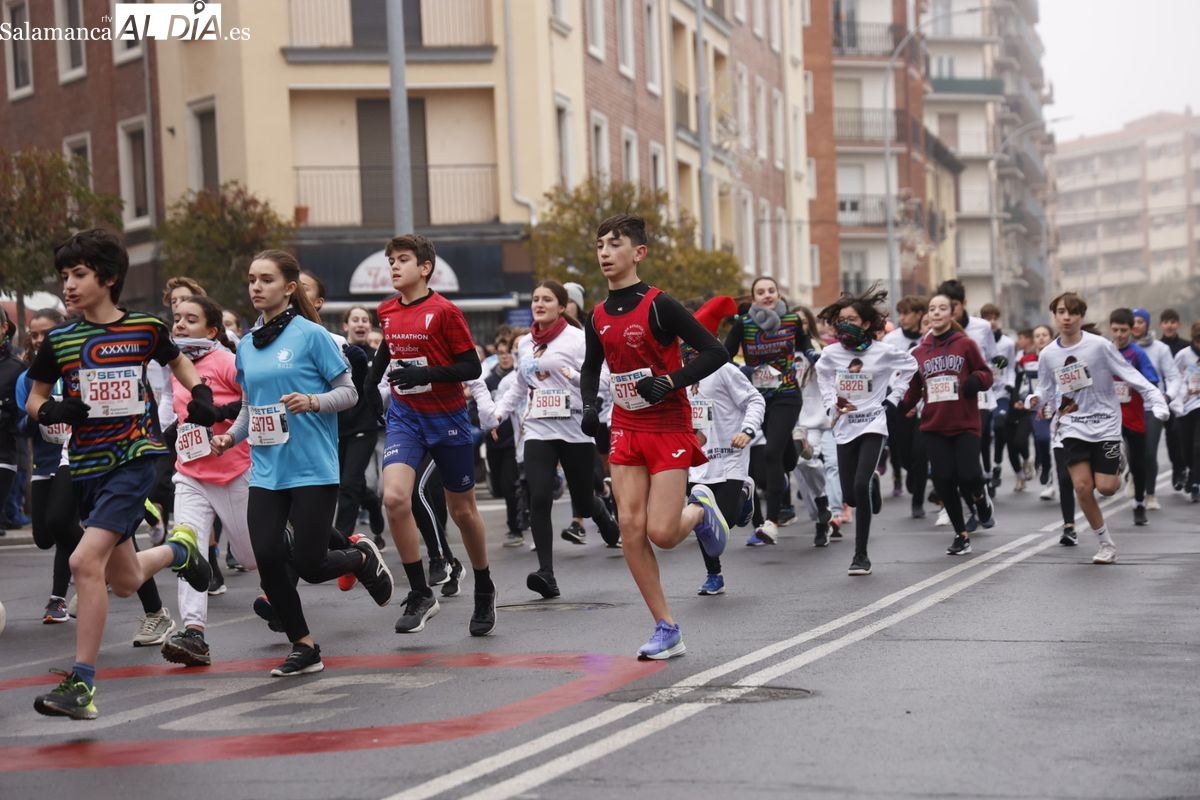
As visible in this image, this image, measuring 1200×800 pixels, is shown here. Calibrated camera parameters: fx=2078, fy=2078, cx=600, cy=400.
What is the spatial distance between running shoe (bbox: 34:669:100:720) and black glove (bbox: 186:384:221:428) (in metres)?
1.19

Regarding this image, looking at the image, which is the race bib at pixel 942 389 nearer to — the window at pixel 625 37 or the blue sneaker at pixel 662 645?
the blue sneaker at pixel 662 645

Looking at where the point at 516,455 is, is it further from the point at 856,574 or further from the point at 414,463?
the point at 414,463

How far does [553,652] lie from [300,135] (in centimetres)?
2760

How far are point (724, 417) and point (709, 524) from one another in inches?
144

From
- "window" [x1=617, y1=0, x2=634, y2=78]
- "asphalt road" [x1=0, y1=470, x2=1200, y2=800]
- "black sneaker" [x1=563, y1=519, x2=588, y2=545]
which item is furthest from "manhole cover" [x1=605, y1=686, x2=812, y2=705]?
"window" [x1=617, y1=0, x2=634, y2=78]

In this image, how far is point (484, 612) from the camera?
411 inches

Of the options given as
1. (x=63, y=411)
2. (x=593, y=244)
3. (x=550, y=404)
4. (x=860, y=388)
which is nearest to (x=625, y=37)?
(x=593, y=244)

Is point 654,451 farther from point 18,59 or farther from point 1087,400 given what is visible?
point 18,59

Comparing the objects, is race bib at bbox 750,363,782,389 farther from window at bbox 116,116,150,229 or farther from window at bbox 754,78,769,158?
window at bbox 754,78,769,158

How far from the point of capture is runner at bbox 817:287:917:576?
1371 centimetres

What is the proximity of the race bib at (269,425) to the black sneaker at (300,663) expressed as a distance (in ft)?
3.01

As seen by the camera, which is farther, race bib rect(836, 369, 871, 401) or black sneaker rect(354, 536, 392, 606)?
race bib rect(836, 369, 871, 401)

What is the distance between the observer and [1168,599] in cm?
1134

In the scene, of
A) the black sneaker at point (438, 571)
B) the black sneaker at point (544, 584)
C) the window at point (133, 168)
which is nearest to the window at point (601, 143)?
the window at point (133, 168)
